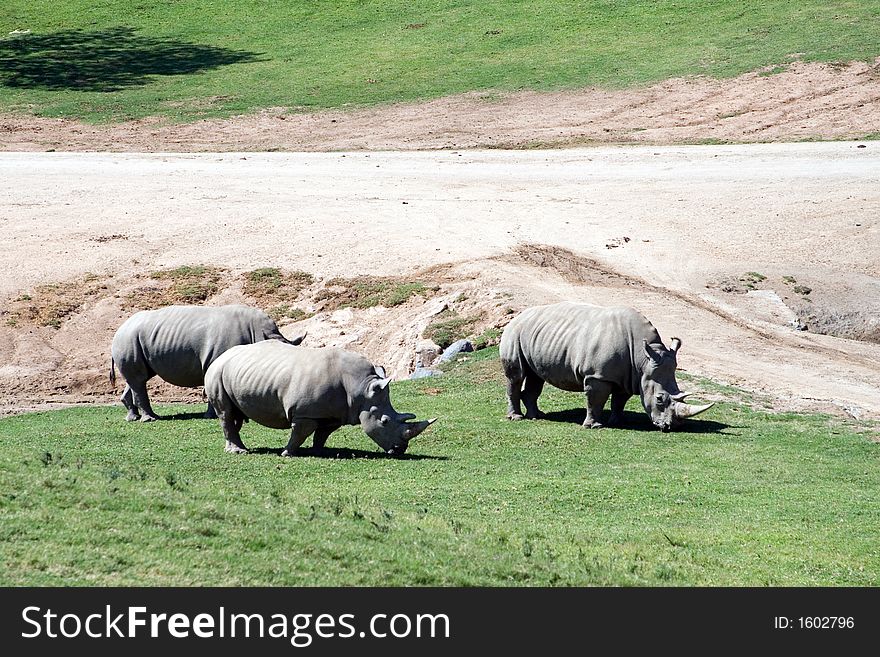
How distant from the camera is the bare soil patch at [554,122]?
43.7 meters

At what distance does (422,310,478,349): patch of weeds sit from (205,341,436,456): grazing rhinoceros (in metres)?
8.35

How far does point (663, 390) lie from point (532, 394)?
247cm

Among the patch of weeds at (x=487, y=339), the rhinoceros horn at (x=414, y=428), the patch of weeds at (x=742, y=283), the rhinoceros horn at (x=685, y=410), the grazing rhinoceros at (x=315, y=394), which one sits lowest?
the patch of weeds at (x=742, y=283)

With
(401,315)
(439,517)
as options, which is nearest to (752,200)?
(401,315)

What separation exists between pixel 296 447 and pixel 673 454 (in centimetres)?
532

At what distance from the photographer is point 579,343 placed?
2022cm

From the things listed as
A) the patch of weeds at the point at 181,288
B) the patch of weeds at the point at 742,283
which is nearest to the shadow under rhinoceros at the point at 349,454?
the patch of weeds at the point at 181,288

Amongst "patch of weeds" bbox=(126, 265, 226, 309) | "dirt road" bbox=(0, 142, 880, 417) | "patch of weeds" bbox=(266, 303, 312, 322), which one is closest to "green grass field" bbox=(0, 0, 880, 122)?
"dirt road" bbox=(0, 142, 880, 417)

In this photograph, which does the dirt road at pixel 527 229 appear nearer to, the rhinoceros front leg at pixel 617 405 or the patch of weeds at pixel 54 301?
the patch of weeds at pixel 54 301

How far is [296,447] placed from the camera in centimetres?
1759

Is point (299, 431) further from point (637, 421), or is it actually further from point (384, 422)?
point (637, 421)

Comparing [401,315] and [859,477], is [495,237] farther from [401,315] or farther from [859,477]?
[859,477]

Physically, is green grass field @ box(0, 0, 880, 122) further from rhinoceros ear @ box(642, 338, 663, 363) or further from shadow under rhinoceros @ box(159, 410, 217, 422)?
rhinoceros ear @ box(642, 338, 663, 363)

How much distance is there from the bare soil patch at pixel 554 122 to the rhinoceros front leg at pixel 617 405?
2368 cm
